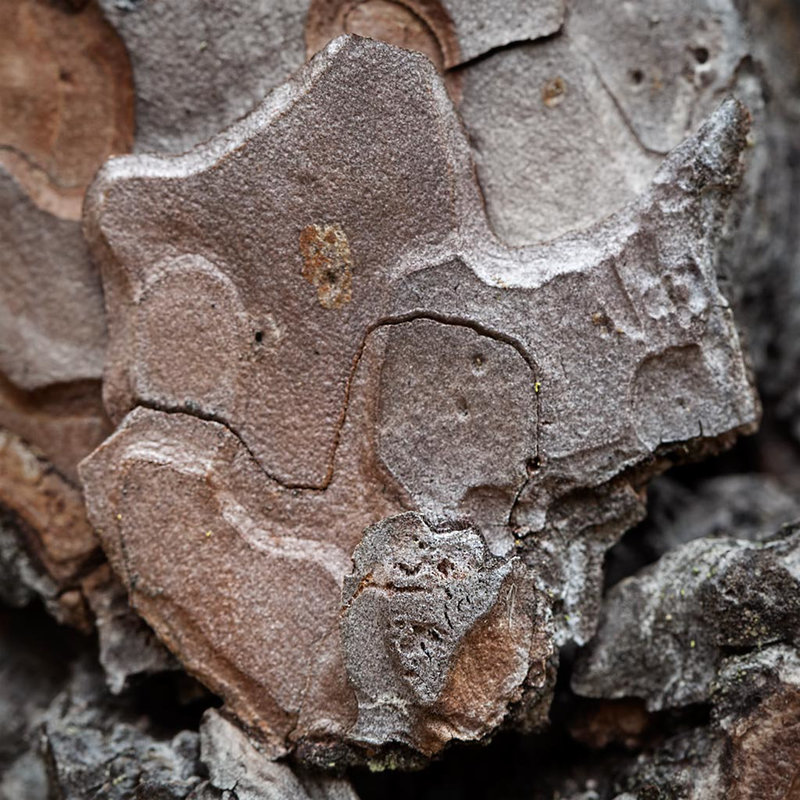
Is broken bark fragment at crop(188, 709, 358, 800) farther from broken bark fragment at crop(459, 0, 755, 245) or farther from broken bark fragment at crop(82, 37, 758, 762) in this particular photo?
broken bark fragment at crop(459, 0, 755, 245)

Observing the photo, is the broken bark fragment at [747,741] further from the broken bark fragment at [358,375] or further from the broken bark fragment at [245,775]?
the broken bark fragment at [245,775]

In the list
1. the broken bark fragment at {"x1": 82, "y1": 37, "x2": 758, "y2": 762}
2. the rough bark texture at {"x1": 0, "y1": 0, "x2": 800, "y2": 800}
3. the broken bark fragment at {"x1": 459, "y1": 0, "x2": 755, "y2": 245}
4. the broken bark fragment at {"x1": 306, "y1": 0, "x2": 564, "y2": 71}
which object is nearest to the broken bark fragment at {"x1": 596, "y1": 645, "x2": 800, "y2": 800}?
the rough bark texture at {"x1": 0, "y1": 0, "x2": 800, "y2": 800}

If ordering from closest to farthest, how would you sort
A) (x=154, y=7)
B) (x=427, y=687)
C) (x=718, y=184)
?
(x=427, y=687) → (x=718, y=184) → (x=154, y=7)

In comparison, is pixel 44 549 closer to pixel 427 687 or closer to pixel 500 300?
pixel 427 687

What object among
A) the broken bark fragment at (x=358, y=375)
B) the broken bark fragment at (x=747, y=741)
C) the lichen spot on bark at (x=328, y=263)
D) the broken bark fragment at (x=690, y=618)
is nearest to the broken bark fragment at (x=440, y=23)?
the broken bark fragment at (x=358, y=375)

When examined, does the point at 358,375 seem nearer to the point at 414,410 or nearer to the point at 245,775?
the point at 414,410

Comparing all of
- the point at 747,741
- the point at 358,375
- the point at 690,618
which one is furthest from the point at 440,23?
the point at 747,741

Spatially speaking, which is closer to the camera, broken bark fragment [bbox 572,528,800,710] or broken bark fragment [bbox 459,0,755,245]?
broken bark fragment [bbox 572,528,800,710]

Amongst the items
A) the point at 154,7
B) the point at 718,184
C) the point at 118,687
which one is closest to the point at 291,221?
the point at 154,7
